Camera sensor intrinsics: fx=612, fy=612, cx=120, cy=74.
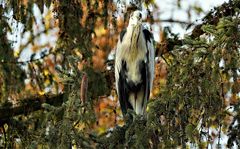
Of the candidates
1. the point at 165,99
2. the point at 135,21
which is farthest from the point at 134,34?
the point at 165,99

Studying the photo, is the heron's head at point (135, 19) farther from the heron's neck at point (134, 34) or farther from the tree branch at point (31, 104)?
the tree branch at point (31, 104)

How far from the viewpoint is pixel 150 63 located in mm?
5516

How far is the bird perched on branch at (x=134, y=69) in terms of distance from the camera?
548 cm

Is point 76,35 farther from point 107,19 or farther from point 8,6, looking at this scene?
point 8,6

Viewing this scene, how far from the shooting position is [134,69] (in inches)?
219

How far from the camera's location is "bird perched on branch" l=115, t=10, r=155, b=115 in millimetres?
5480

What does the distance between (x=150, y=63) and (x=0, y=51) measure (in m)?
1.33

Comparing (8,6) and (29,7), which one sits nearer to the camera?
(8,6)

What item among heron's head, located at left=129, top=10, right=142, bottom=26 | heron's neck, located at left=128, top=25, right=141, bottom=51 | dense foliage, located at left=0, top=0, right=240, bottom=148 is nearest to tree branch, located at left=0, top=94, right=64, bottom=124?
dense foliage, located at left=0, top=0, right=240, bottom=148

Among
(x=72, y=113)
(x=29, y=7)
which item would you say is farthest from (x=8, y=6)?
(x=72, y=113)

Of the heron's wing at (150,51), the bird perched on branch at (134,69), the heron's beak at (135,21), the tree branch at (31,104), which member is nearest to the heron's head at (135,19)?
the heron's beak at (135,21)

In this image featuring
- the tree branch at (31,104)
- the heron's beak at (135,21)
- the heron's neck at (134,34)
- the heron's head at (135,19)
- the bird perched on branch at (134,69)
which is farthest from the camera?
the tree branch at (31,104)

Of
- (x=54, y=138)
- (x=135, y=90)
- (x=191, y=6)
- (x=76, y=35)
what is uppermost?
(x=191, y=6)

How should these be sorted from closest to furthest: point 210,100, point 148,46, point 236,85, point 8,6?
point 210,100
point 236,85
point 8,6
point 148,46
